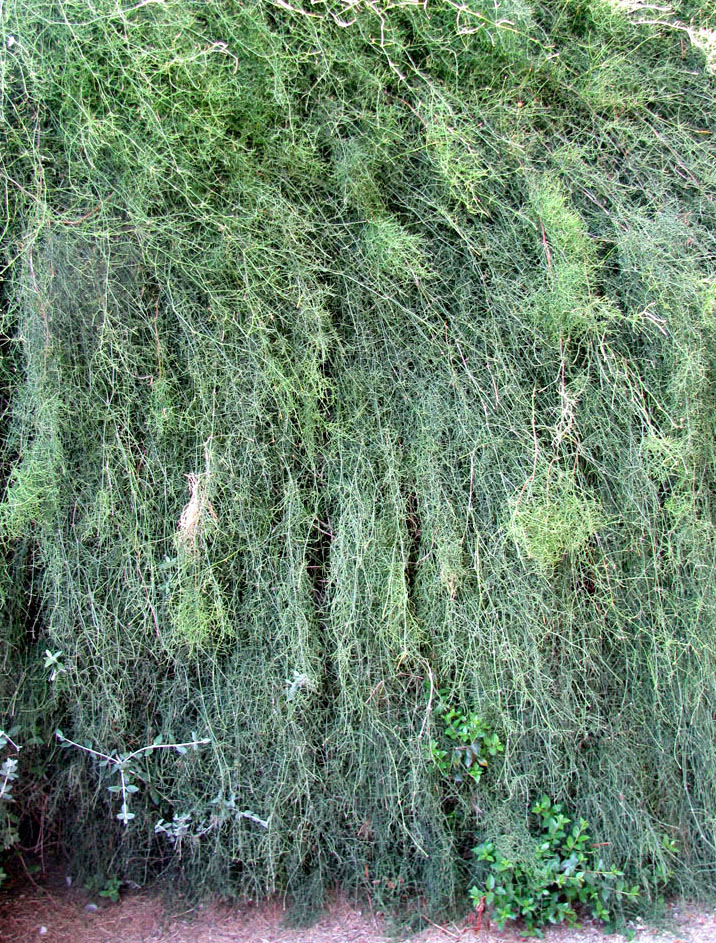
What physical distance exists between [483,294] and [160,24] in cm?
116

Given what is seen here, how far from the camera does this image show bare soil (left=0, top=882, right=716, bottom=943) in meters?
2.38

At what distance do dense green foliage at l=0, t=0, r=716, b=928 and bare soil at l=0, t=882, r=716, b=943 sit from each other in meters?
0.09

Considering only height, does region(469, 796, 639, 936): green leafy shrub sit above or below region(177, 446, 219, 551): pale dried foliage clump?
below

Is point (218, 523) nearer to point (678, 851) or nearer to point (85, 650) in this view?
point (85, 650)

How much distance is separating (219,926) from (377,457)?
149cm

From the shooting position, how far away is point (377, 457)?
241cm

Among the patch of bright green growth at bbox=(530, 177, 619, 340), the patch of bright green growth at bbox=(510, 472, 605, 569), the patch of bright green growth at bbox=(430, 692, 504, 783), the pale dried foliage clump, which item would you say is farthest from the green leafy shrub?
the patch of bright green growth at bbox=(530, 177, 619, 340)

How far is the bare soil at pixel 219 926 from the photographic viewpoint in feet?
7.82

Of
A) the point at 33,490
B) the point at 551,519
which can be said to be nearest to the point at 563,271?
the point at 551,519

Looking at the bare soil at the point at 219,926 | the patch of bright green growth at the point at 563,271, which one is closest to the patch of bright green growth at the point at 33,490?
the bare soil at the point at 219,926

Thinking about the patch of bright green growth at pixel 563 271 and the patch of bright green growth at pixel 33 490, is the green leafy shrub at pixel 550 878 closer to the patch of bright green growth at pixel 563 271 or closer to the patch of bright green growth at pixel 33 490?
the patch of bright green growth at pixel 563 271

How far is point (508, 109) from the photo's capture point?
7.80 ft

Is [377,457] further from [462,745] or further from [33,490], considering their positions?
[33,490]

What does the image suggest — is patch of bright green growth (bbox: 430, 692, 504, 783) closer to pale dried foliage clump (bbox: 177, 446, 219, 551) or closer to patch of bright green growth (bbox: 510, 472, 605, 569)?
patch of bright green growth (bbox: 510, 472, 605, 569)
